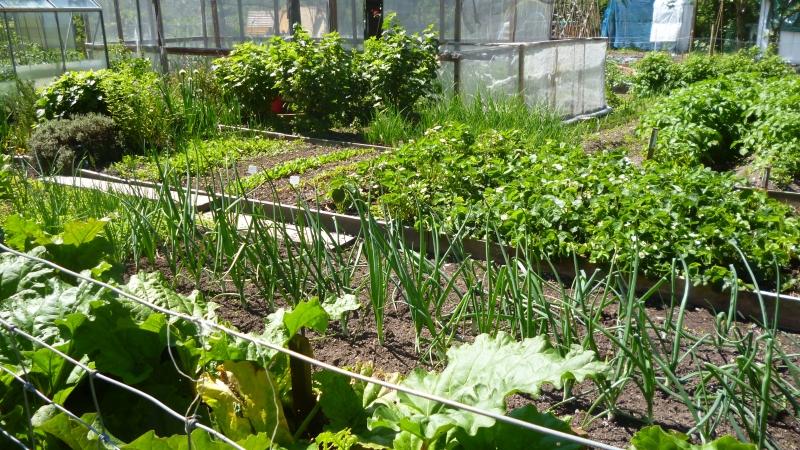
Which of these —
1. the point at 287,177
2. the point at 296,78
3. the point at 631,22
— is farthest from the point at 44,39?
the point at 631,22

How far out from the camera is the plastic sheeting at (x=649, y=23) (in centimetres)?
2797

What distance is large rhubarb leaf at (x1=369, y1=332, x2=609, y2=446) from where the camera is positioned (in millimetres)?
1787

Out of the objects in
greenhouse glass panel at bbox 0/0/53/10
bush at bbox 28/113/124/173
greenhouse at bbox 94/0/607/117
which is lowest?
bush at bbox 28/113/124/173

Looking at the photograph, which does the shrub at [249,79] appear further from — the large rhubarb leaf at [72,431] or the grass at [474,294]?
the large rhubarb leaf at [72,431]

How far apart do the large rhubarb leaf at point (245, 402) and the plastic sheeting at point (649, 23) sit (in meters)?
27.7

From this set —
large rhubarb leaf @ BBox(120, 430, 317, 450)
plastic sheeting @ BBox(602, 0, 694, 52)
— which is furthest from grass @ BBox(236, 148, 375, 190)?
plastic sheeting @ BBox(602, 0, 694, 52)

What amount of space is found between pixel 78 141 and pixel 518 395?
5.84 metres

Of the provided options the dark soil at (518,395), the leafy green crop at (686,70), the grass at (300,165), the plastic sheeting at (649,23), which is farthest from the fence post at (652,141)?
the plastic sheeting at (649,23)

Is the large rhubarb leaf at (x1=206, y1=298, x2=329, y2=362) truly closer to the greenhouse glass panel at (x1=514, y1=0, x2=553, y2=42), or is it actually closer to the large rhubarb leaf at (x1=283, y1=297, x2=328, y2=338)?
the large rhubarb leaf at (x1=283, y1=297, x2=328, y2=338)

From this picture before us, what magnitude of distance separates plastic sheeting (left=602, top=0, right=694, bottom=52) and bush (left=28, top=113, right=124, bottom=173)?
949 inches

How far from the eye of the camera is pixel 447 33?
9859mm

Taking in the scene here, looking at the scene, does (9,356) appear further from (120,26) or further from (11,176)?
(120,26)

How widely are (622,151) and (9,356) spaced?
4464mm

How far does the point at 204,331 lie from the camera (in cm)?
243
